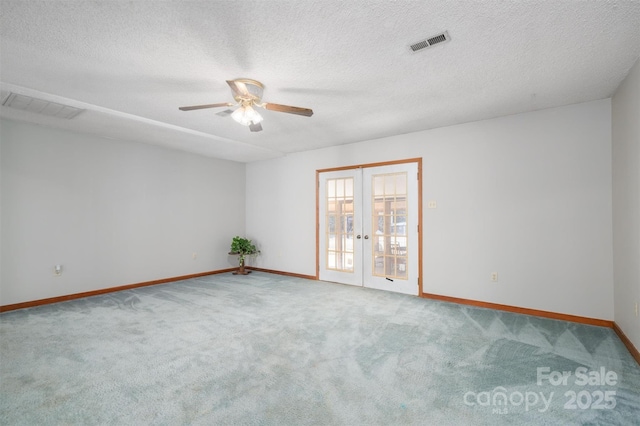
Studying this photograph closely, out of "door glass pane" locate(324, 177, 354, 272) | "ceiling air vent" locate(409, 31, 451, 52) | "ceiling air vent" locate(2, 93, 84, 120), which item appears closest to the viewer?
"ceiling air vent" locate(409, 31, 451, 52)

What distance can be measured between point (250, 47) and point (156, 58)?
2.83 feet

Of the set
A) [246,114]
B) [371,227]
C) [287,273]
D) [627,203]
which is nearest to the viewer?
[627,203]

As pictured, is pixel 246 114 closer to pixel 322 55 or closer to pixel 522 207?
pixel 322 55

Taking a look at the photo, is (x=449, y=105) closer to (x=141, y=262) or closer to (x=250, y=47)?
(x=250, y=47)

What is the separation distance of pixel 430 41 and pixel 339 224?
145 inches

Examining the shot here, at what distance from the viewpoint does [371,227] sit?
513 cm

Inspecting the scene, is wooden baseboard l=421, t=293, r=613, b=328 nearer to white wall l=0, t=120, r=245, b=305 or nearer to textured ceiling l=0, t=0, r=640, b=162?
textured ceiling l=0, t=0, r=640, b=162

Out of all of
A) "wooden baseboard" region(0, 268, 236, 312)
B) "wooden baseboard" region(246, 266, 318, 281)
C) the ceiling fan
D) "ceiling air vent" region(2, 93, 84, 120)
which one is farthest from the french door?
"ceiling air vent" region(2, 93, 84, 120)

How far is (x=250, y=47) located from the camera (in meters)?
2.34

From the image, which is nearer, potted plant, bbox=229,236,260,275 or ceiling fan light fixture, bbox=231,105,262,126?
ceiling fan light fixture, bbox=231,105,262,126

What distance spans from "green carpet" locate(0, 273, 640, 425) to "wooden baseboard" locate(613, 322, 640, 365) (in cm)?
8

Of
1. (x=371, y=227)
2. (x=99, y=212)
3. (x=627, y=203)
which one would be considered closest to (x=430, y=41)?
(x=627, y=203)

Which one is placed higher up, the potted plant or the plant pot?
the potted plant

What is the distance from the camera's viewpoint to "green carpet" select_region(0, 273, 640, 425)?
1.88 metres
